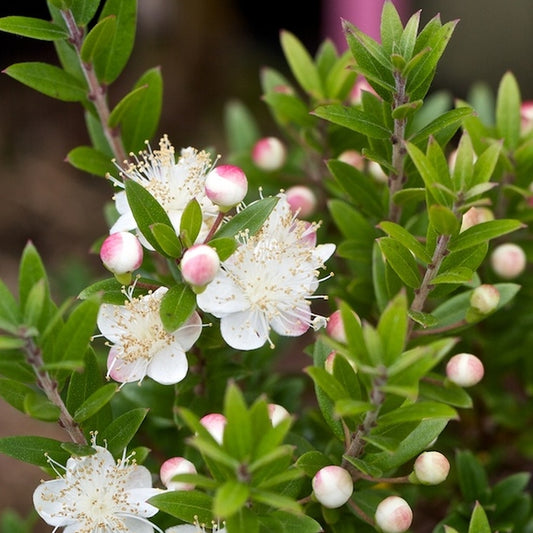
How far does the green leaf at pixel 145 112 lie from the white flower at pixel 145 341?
0.86 ft

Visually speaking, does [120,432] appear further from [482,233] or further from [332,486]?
[482,233]

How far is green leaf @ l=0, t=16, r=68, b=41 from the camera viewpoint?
33.7 inches

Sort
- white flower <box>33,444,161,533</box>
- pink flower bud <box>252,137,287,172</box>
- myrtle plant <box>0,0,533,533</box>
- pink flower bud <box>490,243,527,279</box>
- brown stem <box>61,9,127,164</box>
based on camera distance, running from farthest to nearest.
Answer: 1. pink flower bud <box>252,137,287,172</box>
2. pink flower bud <box>490,243,527,279</box>
3. brown stem <box>61,9,127,164</box>
4. white flower <box>33,444,161,533</box>
5. myrtle plant <box>0,0,533,533</box>

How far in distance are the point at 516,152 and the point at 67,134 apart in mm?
1804

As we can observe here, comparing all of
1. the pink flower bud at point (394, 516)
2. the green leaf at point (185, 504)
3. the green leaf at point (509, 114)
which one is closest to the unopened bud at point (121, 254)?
the green leaf at point (185, 504)

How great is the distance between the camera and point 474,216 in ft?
2.97

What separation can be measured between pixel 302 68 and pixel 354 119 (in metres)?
0.35

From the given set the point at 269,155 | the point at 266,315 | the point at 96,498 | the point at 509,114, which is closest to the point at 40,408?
the point at 96,498

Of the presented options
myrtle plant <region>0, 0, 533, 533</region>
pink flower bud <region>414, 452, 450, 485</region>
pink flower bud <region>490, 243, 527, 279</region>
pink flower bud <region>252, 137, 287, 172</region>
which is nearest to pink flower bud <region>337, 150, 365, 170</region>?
myrtle plant <region>0, 0, 533, 533</region>

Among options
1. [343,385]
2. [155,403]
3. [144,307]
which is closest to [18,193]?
[155,403]

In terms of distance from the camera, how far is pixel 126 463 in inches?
32.4

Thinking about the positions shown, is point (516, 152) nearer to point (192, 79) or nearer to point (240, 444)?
point (240, 444)

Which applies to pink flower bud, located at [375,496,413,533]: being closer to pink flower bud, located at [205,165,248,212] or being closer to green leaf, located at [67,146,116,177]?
pink flower bud, located at [205,165,248,212]

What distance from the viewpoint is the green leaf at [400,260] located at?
2.66ft
